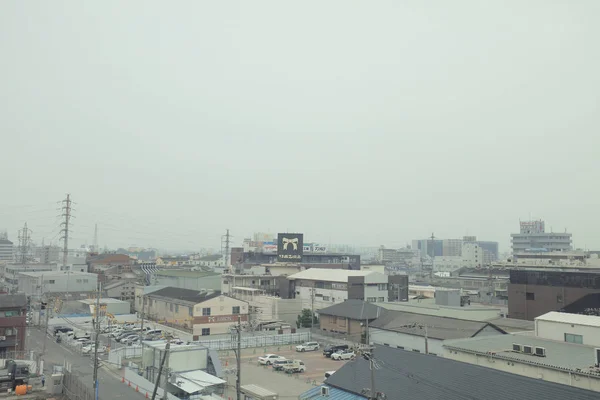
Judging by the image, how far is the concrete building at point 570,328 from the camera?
20891 mm

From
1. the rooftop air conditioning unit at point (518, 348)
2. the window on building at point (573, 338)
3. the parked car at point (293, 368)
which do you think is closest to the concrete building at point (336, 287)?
the parked car at point (293, 368)

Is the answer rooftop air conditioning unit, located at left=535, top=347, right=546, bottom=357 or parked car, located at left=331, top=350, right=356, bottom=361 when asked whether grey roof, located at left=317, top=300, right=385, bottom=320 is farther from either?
rooftop air conditioning unit, located at left=535, top=347, right=546, bottom=357

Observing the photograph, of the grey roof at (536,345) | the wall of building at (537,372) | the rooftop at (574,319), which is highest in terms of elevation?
the rooftop at (574,319)

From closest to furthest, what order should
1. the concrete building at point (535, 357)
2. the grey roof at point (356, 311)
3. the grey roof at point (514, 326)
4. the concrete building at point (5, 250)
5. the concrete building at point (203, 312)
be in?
the concrete building at point (535, 357) < the grey roof at point (514, 326) < the grey roof at point (356, 311) < the concrete building at point (203, 312) < the concrete building at point (5, 250)

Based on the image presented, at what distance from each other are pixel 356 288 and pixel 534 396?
3447 cm

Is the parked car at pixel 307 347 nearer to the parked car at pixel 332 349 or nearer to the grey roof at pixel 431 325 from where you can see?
the parked car at pixel 332 349

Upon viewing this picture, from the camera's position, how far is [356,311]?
37.9 meters

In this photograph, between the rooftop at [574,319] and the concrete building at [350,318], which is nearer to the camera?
the rooftop at [574,319]

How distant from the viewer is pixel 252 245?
12375cm

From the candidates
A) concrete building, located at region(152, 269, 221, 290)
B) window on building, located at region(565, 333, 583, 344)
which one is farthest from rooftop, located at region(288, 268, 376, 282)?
window on building, located at region(565, 333, 583, 344)

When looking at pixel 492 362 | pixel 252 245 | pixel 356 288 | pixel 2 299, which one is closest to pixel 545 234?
pixel 252 245

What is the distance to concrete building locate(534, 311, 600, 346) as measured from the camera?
822 inches

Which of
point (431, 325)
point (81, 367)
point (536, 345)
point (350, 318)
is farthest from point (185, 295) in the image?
point (536, 345)

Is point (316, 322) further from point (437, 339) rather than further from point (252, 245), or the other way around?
point (252, 245)
